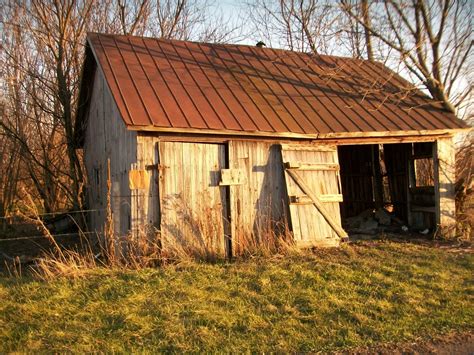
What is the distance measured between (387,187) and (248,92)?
6.49 metres

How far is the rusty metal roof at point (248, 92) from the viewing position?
8.52m

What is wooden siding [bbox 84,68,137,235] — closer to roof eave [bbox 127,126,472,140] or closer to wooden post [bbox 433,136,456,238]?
roof eave [bbox 127,126,472,140]

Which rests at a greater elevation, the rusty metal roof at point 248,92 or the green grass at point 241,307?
the rusty metal roof at point 248,92

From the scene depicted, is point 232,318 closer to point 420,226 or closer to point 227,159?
point 227,159

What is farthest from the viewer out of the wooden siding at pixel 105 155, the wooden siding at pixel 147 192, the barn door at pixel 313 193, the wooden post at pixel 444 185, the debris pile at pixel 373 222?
the debris pile at pixel 373 222

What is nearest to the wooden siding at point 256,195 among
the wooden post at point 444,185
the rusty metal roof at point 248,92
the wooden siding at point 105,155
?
the rusty metal roof at point 248,92

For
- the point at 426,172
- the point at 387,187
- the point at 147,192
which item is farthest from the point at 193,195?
the point at 426,172

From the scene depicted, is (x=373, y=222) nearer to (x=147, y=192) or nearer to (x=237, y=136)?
(x=237, y=136)

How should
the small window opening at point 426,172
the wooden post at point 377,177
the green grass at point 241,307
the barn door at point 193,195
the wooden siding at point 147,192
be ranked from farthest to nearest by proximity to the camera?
the wooden post at point 377,177
the small window opening at point 426,172
the barn door at point 193,195
the wooden siding at point 147,192
the green grass at point 241,307

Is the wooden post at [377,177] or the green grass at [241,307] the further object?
the wooden post at [377,177]

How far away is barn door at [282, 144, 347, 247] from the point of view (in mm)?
9039

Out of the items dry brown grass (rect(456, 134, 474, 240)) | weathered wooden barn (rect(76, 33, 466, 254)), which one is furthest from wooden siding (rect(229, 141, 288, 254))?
dry brown grass (rect(456, 134, 474, 240))

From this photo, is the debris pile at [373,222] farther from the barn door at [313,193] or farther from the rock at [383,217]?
the barn door at [313,193]

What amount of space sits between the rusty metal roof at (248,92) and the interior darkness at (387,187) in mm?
1888
